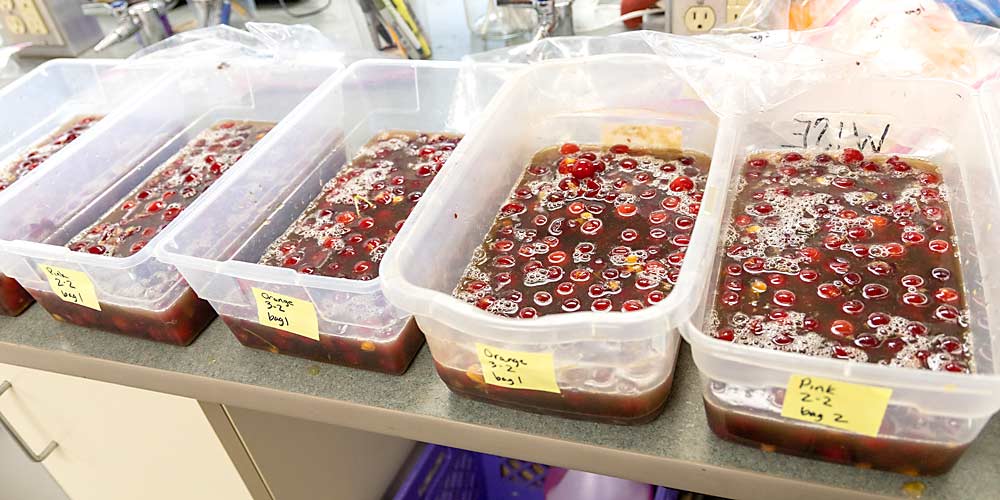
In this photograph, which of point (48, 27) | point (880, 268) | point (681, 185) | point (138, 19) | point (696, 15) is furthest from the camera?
point (48, 27)

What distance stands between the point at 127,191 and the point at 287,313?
66 cm

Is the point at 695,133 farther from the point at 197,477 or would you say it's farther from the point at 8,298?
A: the point at 8,298

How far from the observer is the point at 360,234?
47.5 inches

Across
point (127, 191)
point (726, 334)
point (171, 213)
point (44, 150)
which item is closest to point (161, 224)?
point (171, 213)

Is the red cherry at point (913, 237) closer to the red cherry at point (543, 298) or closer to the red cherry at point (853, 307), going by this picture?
the red cherry at point (853, 307)

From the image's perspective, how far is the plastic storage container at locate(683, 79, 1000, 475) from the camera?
29.7 inches

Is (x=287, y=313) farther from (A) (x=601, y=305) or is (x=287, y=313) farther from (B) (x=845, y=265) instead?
(B) (x=845, y=265)

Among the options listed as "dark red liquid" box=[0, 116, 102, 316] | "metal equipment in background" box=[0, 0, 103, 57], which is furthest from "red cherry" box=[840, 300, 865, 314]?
"metal equipment in background" box=[0, 0, 103, 57]

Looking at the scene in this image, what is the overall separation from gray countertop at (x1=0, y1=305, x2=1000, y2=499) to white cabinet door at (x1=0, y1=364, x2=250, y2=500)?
4.9 inches

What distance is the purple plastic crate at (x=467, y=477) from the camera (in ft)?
5.67

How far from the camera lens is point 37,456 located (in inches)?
59.7

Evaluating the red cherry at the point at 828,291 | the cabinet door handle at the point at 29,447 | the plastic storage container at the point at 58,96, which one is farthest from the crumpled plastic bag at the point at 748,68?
the cabinet door handle at the point at 29,447

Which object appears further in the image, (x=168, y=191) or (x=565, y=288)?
(x=168, y=191)

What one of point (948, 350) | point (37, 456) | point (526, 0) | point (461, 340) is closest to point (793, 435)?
point (948, 350)
